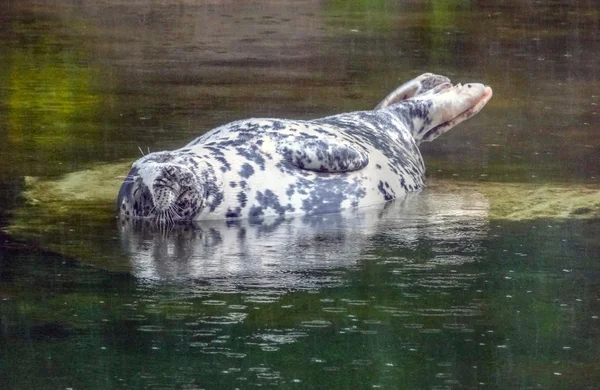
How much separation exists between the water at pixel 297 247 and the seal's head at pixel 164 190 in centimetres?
17

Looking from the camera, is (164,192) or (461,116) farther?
(461,116)

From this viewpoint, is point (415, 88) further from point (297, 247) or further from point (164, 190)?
point (297, 247)

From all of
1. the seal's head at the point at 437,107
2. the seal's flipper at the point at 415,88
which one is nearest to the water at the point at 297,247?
the seal's head at the point at 437,107

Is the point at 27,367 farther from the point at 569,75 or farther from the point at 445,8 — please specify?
the point at 445,8

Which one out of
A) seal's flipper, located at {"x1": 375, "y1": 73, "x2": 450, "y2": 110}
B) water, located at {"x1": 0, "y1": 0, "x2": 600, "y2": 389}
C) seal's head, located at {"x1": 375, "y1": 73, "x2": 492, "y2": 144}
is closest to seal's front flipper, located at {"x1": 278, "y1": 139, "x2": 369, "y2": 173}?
water, located at {"x1": 0, "y1": 0, "x2": 600, "y2": 389}

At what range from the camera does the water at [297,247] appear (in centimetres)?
675

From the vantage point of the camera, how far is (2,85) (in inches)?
597

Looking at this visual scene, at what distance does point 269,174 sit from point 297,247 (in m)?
0.97

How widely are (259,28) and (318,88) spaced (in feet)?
14.2

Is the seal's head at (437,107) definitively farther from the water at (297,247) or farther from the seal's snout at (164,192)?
the seal's snout at (164,192)

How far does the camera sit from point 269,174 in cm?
984

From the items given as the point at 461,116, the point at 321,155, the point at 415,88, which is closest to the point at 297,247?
the point at 321,155

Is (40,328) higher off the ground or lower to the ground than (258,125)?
lower

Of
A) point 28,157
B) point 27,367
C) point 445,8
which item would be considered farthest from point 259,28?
point 27,367
